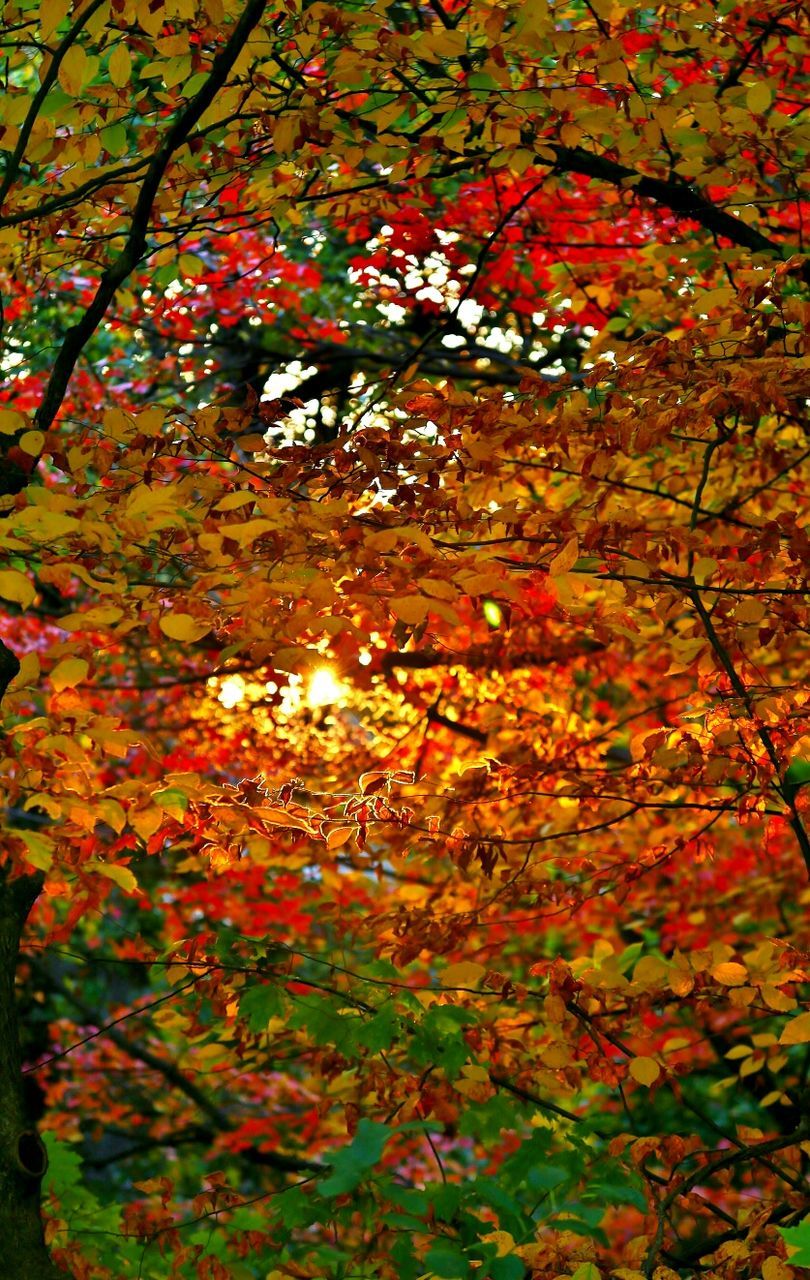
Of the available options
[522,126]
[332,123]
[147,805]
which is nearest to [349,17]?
[332,123]

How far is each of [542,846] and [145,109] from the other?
4737 mm

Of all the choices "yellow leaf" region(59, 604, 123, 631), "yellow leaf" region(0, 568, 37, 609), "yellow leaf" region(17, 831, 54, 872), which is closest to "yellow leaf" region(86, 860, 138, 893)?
"yellow leaf" region(17, 831, 54, 872)

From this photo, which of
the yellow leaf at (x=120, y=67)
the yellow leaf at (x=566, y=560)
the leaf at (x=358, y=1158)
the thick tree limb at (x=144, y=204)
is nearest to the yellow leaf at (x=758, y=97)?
the thick tree limb at (x=144, y=204)

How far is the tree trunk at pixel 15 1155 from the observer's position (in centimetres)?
372

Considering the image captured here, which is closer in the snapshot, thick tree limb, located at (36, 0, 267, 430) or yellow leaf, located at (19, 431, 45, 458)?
yellow leaf, located at (19, 431, 45, 458)

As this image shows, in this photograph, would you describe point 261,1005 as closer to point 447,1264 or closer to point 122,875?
point 122,875

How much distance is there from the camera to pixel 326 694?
888cm

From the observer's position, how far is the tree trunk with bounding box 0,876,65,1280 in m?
3.72

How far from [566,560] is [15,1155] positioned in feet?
7.85

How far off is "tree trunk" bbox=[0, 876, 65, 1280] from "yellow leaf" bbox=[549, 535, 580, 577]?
6.62 ft

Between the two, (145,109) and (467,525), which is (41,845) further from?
(145,109)

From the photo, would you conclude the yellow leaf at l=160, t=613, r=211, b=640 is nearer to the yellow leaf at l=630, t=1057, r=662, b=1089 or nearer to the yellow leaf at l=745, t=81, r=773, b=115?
the yellow leaf at l=630, t=1057, r=662, b=1089

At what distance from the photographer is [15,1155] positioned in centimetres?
383

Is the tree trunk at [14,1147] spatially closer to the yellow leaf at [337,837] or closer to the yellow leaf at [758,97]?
the yellow leaf at [337,837]
